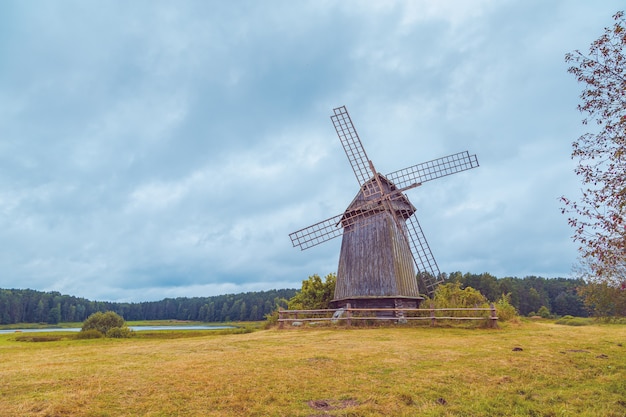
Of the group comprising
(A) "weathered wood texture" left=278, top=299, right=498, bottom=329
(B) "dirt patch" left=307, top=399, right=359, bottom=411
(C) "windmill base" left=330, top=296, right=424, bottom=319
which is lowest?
(B) "dirt patch" left=307, top=399, right=359, bottom=411

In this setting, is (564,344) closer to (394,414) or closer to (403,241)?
(394,414)

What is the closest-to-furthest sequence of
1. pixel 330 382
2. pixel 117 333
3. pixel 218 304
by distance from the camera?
pixel 330 382 < pixel 117 333 < pixel 218 304

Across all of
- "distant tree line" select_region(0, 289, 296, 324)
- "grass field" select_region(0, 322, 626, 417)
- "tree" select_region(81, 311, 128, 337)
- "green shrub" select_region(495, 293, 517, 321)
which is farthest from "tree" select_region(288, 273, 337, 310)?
"distant tree line" select_region(0, 289, 296, 324)

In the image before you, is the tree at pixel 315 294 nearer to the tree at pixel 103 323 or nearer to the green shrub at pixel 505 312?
the green shrub at pixel 505 312

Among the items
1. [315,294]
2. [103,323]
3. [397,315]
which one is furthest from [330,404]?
[103,323]

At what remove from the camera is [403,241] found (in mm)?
27875

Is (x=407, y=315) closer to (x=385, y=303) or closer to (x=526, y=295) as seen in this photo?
(x=385, y=303)

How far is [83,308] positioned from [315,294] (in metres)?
136

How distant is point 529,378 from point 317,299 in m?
22.6

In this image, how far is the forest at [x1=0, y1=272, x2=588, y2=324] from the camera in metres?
81.2

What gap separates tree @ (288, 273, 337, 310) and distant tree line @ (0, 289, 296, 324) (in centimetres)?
8450

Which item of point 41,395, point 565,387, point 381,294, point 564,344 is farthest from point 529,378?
point 381,294

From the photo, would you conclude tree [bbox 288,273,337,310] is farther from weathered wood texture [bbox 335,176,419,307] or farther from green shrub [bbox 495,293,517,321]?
green shrub [bbox 495,293,517,321]

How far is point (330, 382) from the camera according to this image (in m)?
9.62
